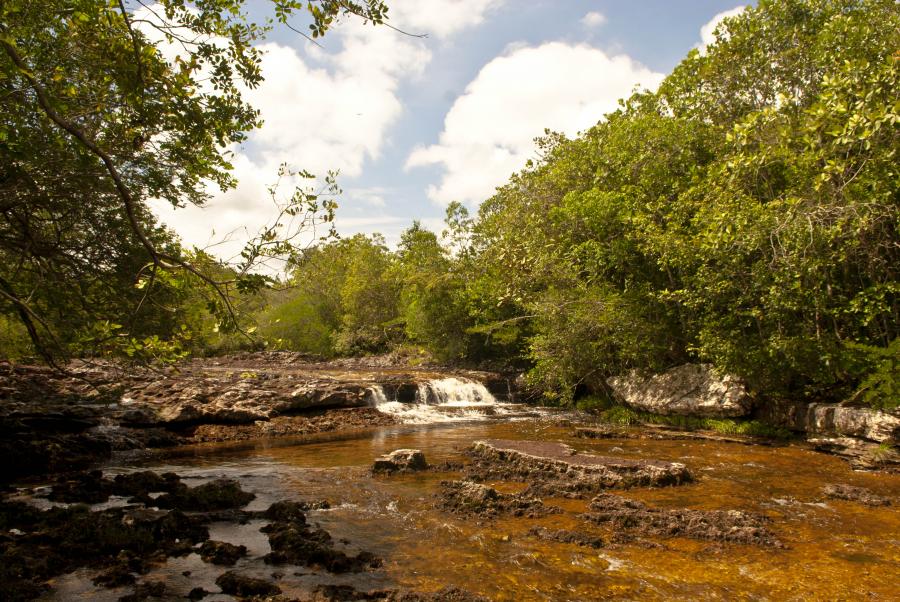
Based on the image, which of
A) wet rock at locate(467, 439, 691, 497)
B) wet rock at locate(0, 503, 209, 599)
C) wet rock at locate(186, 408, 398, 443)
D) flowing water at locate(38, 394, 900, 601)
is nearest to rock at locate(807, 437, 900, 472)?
flowing water at locate(38, 394, 900, 601)

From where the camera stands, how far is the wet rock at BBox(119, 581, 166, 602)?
501cm

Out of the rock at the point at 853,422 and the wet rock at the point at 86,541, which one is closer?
the wet rock at the point at 86,541

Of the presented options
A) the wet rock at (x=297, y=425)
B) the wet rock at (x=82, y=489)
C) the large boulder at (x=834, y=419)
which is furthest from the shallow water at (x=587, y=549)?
the wet rock at (x=297, y=425)

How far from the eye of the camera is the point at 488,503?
26.3 ft

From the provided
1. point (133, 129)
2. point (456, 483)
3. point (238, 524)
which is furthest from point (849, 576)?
point (133, 129)

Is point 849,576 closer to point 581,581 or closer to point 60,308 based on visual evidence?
point 581,581

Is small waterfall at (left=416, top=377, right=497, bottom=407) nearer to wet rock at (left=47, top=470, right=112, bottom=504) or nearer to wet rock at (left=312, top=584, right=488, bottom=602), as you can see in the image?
wet rock at (left=47, top=470, right=112, bottom=504)

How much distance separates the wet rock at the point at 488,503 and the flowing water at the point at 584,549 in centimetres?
22

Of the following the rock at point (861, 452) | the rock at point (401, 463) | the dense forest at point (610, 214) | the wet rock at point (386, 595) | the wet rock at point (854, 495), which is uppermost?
the dense forest at point (610, 214)

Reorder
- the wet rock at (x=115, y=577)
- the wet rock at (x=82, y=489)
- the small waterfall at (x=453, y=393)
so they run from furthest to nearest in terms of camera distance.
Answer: the small waterfall at (x=453, y=393) < the wet rock at (x=82, y=489) < the wet rock at (x=115, y=577)

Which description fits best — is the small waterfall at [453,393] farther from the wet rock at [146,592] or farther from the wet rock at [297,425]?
the wet rock at [146,592]

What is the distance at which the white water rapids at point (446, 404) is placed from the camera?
65.6 feet

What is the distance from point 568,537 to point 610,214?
1217 centimetres

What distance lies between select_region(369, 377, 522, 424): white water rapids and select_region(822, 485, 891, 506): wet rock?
476 inches
